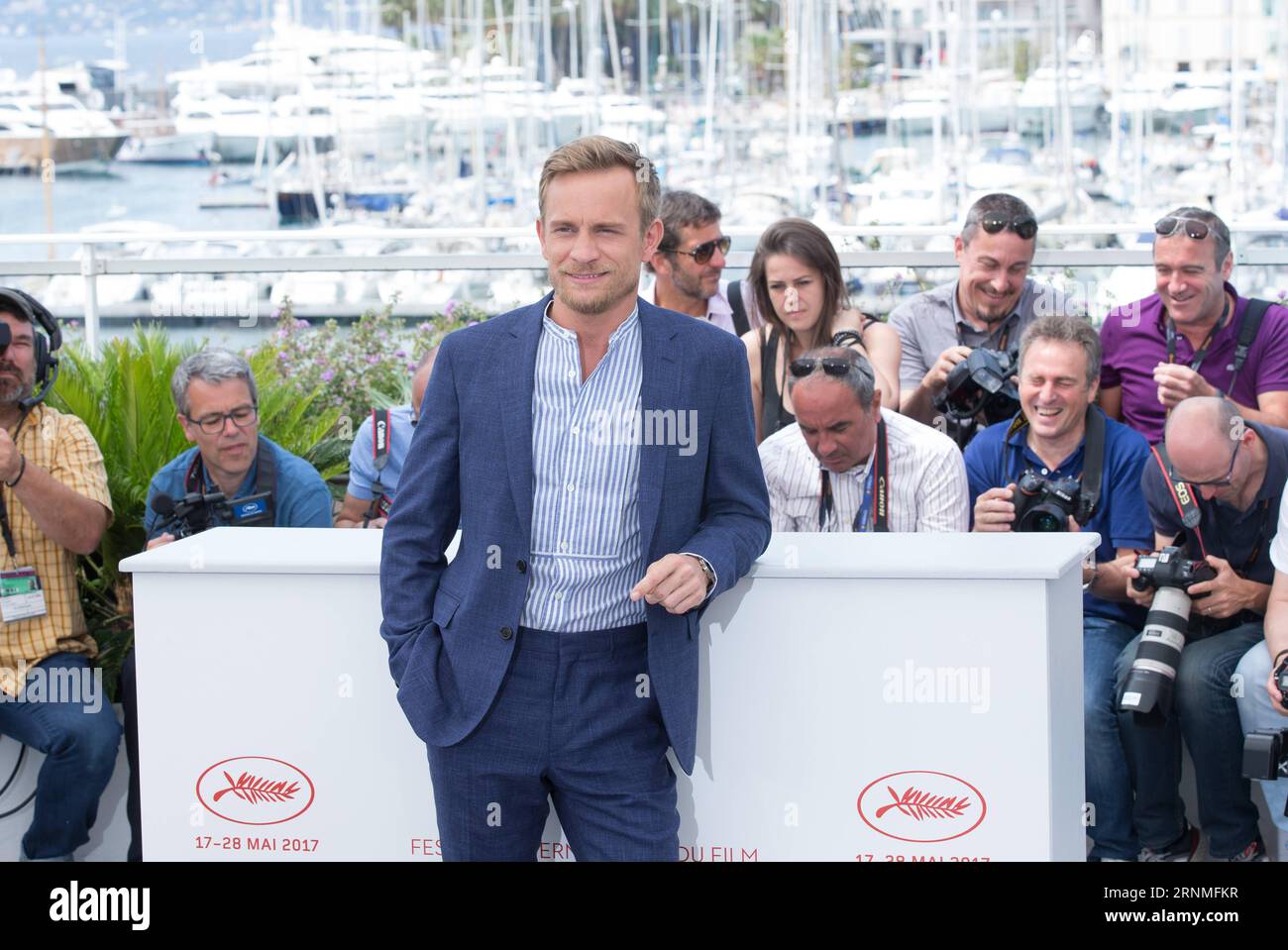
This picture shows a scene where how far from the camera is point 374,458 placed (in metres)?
5.63

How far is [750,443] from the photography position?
126 inches

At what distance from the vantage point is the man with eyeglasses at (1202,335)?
5.31 metres

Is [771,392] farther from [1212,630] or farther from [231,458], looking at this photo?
[231,458]

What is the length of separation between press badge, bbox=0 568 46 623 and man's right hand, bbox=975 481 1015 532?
9.24 ft

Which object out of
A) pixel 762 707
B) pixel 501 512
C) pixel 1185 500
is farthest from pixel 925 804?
pixel 1185 500

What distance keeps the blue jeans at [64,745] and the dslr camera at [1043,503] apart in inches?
110

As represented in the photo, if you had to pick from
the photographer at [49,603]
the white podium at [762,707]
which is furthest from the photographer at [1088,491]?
the photographer at [49,603]

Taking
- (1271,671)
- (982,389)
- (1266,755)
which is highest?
(982,389)

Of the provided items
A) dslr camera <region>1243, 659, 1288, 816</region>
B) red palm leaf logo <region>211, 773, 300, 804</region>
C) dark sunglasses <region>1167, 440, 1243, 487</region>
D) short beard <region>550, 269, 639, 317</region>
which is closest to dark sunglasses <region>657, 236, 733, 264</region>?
dark sunglasses <region>1167, 440, 1243, 487</region>

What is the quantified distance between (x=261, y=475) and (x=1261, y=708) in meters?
3.04

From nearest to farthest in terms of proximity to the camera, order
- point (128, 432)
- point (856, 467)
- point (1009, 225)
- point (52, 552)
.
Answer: point (856, 467) → point (52, 552) → point (1009, 225) → point (128, 432)

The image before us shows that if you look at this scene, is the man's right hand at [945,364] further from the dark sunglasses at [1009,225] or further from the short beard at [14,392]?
the short beard at [14,392]

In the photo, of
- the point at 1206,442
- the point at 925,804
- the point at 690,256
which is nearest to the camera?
the point at 925,804
